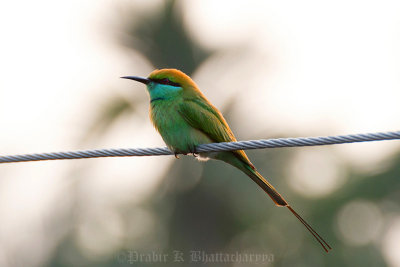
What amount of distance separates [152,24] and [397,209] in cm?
428

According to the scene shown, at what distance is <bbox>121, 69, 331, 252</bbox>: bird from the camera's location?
374 centimetres

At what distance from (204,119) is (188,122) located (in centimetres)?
11

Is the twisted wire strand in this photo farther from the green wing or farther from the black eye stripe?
the black eye stripe

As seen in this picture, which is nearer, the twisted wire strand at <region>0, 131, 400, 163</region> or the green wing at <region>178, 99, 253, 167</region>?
the twisted wire strand at <region>0, 131, 400, 163</region>

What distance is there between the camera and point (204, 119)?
155 inches

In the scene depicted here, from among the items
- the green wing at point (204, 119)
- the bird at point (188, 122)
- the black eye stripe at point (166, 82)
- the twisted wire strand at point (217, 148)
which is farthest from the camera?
the black eye stripe at point (166, 82)

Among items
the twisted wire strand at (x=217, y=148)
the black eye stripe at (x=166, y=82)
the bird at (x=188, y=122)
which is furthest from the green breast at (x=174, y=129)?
the twisted wire strand at (x=217, y=148)

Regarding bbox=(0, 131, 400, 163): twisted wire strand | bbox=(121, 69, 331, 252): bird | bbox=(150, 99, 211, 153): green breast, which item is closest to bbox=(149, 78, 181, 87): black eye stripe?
bbox=(121, 69, 331, 252): bird

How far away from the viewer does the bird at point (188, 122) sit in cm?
374

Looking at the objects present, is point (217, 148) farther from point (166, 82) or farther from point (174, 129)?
point (166, 82)

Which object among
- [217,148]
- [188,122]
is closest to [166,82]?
[188,122]

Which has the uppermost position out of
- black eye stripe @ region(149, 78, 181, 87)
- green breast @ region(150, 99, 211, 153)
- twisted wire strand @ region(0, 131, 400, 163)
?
black eye stripe @ region(149, 78, 181, 87)

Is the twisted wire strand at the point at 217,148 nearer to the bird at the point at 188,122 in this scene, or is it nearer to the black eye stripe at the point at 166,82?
the bird at the point at 188,122

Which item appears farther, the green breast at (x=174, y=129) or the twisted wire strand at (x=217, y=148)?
the green breast at (x=174, y=129)
